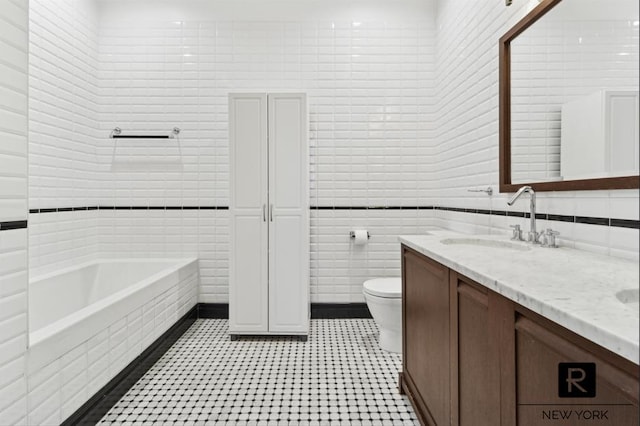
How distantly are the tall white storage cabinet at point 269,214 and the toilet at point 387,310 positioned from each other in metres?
0.58

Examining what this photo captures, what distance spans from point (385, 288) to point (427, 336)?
3.30ft

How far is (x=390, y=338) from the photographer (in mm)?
2652

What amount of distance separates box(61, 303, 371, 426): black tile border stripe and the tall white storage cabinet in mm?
452

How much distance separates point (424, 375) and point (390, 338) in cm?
98

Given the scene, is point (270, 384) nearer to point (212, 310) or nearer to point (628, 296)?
point (212, 310)

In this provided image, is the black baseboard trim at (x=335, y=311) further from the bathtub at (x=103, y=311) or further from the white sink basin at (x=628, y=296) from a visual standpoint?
the white sink basin at (x=628, y=296)

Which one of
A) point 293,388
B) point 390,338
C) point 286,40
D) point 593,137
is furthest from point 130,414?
point 286,40

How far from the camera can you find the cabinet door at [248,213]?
9.46ft

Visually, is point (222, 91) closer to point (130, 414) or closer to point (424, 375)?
point (130, 414)

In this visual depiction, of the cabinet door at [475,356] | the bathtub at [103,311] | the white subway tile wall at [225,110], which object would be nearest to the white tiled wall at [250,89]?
the white subway tile wall at [225,110]

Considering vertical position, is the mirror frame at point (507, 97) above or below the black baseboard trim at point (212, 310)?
above

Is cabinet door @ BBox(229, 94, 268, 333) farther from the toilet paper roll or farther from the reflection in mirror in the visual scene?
the reflection in mirror

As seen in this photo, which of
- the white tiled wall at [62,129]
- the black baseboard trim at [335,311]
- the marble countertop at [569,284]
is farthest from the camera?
the black baseboard trim at [335,311]

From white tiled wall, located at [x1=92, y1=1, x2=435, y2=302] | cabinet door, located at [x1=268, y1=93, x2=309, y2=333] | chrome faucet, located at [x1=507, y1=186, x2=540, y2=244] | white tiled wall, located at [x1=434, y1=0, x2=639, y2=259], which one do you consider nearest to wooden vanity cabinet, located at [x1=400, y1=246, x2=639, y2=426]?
chrome faucet, located at [x1=507, y1=186, x2=540, y2=244]
